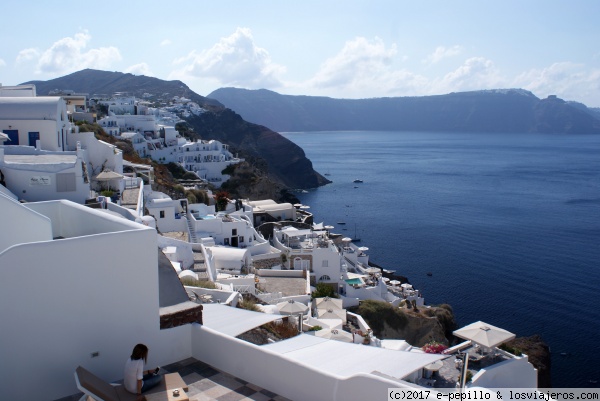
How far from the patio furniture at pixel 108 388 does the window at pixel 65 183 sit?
9.49 m

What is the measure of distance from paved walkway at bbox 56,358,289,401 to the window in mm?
9062

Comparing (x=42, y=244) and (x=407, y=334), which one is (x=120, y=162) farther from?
(x=42, y=244)

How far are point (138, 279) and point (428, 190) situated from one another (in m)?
72.5

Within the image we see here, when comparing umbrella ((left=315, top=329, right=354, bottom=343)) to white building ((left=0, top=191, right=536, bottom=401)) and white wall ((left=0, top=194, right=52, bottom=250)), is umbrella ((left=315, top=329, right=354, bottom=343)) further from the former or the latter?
white wall ((left=0, top=194, right=52, bottom=250))

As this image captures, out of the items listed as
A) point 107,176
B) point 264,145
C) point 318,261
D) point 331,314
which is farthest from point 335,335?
point 264,145

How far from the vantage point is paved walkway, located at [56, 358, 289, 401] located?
4957 millimetres

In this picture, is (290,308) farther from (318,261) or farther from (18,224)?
(18,224)

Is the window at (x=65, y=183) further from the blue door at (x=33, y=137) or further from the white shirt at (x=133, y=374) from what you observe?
the white shirt at (x=133, y=374)

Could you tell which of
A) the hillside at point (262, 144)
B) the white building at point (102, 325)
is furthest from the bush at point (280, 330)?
the hillside at point (262, 144)

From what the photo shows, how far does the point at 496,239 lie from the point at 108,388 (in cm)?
4574

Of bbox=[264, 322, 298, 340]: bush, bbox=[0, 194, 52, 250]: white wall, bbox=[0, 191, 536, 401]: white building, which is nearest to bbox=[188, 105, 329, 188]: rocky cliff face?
bbox=[264, 322, 298, 340]: bush

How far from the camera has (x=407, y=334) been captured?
24.1 meters

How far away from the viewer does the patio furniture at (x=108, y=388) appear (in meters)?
4.48

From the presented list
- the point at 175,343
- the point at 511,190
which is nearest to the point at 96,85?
the point at 511,190
